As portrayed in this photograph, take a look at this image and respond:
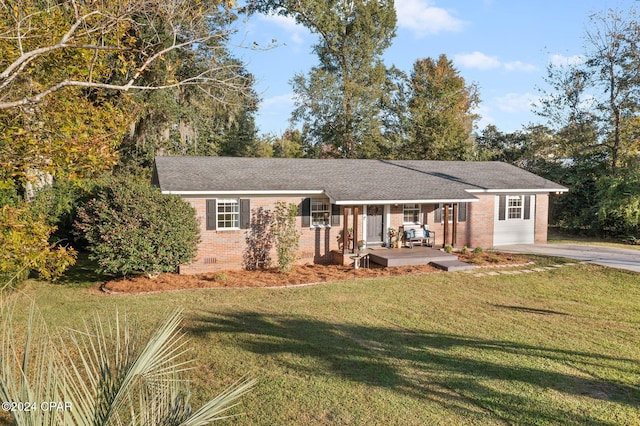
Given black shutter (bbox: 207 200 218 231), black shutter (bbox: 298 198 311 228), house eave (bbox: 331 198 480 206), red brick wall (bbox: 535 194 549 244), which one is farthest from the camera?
red brick wall (bbox: 535 194 549 244)

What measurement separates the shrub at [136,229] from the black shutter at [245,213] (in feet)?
6.69

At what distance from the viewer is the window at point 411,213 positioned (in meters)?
17.4

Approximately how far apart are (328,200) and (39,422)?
1448 centimetres

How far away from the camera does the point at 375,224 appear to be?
55.9 ft

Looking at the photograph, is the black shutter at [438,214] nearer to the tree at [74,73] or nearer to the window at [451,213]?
the window at [451,213]

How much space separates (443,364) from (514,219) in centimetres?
1520

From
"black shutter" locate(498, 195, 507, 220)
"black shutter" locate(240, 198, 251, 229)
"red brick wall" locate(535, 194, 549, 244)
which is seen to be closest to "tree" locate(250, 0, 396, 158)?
"black shutter" locate(498, 195, 507, 220)

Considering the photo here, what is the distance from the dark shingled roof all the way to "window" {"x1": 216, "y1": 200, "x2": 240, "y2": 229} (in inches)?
25.9

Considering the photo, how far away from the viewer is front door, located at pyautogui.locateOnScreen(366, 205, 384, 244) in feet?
55.4

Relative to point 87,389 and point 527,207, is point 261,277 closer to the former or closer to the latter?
point 87,389

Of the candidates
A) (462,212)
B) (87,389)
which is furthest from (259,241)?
(87,389)

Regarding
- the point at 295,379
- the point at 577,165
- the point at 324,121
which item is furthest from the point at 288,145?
the point at 295,379

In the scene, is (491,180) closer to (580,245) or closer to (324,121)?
(580,245)

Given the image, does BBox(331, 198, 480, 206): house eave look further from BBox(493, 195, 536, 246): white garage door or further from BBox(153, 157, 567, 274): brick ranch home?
BBox(493, 195, 536, 246): white garage door
